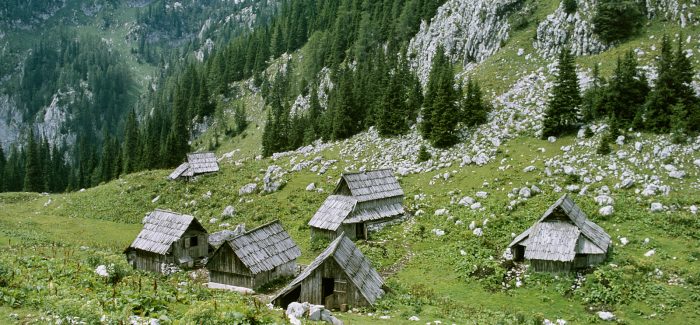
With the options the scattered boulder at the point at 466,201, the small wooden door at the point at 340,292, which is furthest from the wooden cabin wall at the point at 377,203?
the small wooden door at the point at 340,292

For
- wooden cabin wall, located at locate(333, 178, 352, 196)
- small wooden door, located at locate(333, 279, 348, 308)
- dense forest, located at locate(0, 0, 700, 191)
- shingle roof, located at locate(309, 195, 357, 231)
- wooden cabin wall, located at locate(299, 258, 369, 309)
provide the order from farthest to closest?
1. dense forest, located at locate(0, 0, 700, 191)
2. wooden cabin wall, located at locate(333, 178, 352, 196)
3. shingle roof, located at locate(309, 195, 357, 231)
4. small wooden door, located at locate(333, 279, 348, 308)
5. wooden cabin wall, located at locate(299, 258, 369, 309)

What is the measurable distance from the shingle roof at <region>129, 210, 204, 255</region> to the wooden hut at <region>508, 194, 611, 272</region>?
26.2m

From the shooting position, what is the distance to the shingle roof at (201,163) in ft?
236

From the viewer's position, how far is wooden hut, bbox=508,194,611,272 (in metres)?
33.0

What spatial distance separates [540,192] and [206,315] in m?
34.4

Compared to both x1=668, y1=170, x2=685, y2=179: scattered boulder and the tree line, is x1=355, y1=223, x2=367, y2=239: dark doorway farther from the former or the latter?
x1=668, y1=170, x2=685, y2=179: scattered boulder

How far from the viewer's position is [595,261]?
3306cm

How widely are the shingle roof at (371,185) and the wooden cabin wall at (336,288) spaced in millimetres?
18269

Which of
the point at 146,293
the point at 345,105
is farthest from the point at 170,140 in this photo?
the point at 146,293

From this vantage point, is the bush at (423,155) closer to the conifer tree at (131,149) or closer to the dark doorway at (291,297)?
the dark doorway at (291,297)

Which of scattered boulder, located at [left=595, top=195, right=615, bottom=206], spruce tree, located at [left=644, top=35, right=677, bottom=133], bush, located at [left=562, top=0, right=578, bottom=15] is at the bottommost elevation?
scattered boulder, located at [left=595, top=195, right=615, bottom=206]

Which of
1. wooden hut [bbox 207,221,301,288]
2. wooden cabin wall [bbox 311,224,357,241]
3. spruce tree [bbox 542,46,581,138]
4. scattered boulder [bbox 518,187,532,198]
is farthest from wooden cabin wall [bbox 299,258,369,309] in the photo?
spruce tree [bbox 542,46,581,138]

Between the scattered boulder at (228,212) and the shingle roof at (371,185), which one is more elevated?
the shingle roof at (371,185)

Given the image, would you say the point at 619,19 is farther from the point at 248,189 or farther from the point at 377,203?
the point at 248,189
